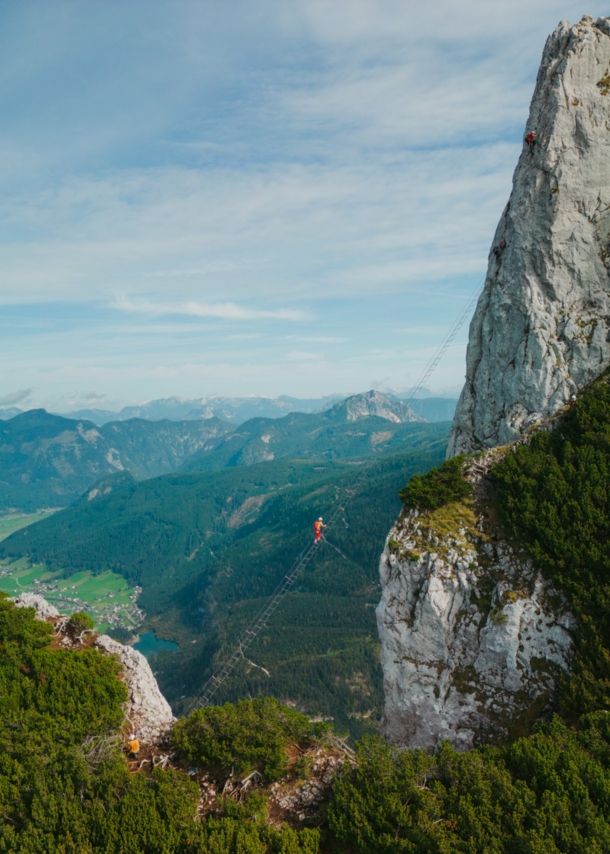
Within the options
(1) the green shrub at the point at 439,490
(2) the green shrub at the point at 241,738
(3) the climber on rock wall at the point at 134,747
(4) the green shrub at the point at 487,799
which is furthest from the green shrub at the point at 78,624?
(1) the green shrub at the point at 439,490

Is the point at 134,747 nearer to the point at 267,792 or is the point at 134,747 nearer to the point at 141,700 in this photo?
the point at 141,700

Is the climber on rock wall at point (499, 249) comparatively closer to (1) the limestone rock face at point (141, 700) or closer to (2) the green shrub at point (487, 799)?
(2) the green shrub at point (487, 799)


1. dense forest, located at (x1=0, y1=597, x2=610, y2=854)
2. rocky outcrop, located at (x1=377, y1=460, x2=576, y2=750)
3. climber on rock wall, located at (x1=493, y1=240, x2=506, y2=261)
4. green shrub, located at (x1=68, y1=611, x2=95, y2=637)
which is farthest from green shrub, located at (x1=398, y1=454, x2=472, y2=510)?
green shrub, located at (x1=68, y1=611, x2=95, y2=637)

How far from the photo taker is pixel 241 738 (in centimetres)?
2798

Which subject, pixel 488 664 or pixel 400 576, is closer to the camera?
pixel 488 664

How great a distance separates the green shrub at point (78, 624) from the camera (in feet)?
127

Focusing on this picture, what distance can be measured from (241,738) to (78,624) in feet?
61.5

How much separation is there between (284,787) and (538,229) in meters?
49.2

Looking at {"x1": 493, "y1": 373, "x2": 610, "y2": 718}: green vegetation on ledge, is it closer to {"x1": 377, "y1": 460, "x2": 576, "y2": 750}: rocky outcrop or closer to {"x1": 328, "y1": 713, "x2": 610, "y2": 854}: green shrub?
{"x1": 377, "y1": 460, "x2": 576, "y2": 750}: rocky outcrop

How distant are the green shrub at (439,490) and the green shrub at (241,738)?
17339mm

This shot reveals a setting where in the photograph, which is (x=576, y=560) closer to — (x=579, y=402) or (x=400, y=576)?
(x=400, y=576)

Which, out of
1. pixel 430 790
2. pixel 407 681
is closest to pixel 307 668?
pixel 407 681

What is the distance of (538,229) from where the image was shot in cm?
4491

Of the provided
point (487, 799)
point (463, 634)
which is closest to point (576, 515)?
point (463, 634)
